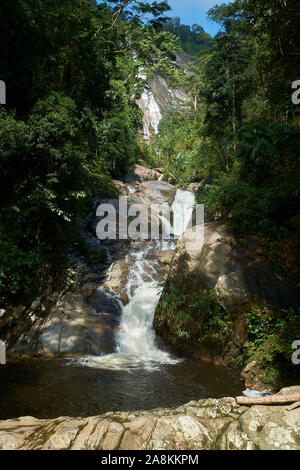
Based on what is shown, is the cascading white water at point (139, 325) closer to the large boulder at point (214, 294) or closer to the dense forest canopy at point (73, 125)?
the large boulder at point (214, 294)

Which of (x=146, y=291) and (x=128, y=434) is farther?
(x=146, y=291)

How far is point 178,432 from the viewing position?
2.60 meters

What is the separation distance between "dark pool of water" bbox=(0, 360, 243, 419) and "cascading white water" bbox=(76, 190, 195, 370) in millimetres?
496

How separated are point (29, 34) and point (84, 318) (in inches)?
324

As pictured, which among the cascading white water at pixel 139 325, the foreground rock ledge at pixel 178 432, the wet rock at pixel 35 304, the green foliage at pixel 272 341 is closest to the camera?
the foreground rock ledge at pixel 178 432

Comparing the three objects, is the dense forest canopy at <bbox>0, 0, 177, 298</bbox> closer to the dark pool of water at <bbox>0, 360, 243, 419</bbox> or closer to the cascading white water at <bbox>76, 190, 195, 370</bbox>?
the dark pool of water at <bbox>0, 360, 243, 419</bbox>

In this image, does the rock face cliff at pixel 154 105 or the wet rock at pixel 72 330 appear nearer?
the wet rock at pixel 72 330

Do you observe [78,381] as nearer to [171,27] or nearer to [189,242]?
[189,242]

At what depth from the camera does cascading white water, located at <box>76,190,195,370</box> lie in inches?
289

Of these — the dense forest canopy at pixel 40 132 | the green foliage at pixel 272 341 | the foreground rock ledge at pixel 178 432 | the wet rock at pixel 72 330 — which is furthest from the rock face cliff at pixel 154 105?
the foreground rock ledge at pixel 178 432

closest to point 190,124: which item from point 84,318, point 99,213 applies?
point 99,213

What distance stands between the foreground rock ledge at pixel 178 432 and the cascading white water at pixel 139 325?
14.3 ft

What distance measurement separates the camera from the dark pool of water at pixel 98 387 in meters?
4.94
